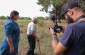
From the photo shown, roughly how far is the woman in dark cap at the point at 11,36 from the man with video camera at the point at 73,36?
11.8 ft

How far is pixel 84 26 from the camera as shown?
419 centimetres

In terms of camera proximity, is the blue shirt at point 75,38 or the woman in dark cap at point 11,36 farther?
the woman in dark cap at point 11,36

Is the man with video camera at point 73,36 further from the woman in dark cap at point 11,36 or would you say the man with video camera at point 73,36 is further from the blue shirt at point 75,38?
the woman in dark cap at point 11,36

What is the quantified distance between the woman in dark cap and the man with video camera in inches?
141

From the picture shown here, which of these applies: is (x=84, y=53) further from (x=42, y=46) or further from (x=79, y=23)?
(x=42, y=46)

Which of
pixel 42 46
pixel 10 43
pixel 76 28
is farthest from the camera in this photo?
pixel 42 46

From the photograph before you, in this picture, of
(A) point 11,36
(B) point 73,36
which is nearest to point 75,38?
(B) point 73,36

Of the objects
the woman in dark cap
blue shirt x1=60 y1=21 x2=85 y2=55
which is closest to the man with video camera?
blue shirt x1=60 y1=21 x2=85 y2=55

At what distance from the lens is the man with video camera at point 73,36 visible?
4.16 meters

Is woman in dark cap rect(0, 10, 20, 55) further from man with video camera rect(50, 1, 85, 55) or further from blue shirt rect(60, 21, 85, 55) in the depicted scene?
blue shirt rect(60, 21, 85, 55)

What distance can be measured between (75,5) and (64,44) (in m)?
0.54

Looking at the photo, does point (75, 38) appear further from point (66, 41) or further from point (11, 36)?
point (11, 36)

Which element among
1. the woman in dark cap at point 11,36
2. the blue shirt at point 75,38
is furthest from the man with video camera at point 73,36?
the woman in dark cap at point 11,36

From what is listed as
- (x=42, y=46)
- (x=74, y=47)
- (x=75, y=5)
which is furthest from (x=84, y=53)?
(x=42, y=46)
